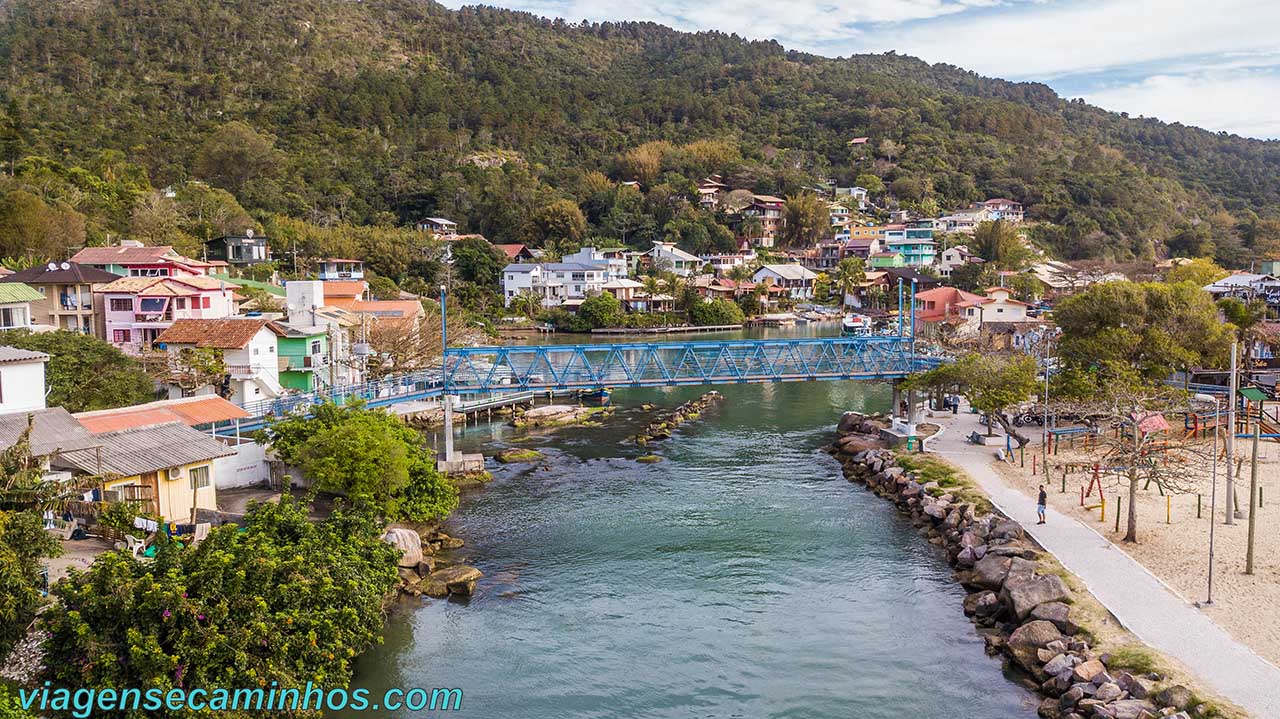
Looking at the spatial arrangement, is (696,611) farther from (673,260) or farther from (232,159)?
(232,159)

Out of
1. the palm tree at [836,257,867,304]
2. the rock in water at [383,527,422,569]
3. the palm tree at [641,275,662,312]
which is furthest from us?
the palm tree at [836,257,867,304]

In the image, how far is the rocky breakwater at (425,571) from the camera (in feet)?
63.0

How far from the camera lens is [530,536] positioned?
22.9 m

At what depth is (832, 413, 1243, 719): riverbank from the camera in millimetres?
13320

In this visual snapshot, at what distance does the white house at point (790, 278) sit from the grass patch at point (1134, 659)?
229 feet

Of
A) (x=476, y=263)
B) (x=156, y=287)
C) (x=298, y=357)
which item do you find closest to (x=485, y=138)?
(x=476, y=263)

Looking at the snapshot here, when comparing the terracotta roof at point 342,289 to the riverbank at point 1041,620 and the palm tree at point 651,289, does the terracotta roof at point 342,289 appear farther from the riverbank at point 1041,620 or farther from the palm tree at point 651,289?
the riverbank at point 1041,620

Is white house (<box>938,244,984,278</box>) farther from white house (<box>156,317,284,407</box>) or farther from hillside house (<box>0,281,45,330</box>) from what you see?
hillside house (<box>0,281,45,330</box>)

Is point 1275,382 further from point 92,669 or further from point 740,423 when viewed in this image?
point 92,669

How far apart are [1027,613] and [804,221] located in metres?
82.3

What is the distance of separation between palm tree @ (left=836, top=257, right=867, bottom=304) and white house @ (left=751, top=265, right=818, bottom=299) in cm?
352

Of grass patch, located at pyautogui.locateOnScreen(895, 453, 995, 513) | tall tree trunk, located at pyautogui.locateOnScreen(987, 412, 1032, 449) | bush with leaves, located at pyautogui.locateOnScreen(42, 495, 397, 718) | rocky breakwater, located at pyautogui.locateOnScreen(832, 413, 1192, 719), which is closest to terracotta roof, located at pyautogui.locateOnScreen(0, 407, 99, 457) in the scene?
bush with leaves, located at pyautogui.locateOnScreen(42, 495, 397, 718)

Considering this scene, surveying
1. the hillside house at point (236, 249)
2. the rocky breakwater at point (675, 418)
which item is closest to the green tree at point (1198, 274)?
the rocky breakwater at point (675, 418)

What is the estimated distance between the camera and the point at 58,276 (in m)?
35.2
